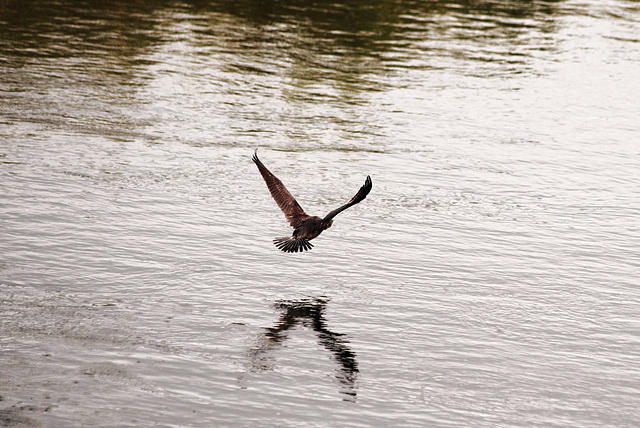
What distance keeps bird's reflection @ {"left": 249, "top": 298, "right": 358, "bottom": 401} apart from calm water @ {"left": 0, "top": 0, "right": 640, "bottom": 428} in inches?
1.4

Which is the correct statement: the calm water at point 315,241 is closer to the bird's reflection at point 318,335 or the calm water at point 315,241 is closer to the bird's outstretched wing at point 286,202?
the bird's reflection at point 318,335

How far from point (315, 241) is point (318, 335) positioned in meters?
4.45

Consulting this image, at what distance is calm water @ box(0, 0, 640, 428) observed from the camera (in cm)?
1111

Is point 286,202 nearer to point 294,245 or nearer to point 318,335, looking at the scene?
point 294,245

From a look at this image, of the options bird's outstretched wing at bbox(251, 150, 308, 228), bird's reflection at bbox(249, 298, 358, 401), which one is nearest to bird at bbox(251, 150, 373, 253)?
bird's outstretched wing at bbox(251, 150, 308, 228)

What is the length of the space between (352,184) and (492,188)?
3.19m

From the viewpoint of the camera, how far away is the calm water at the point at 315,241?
36.4 ft

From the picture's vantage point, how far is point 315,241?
16.9 meters

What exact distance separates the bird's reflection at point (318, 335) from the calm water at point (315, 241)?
36 mm

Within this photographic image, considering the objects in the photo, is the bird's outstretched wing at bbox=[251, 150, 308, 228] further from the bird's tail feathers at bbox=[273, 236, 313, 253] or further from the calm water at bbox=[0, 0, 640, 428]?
the calm water at bbox=[0, 0, 640, 428]

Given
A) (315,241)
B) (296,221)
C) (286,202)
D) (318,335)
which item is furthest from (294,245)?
(315,241)

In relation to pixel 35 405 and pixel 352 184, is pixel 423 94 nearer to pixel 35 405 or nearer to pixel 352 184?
pixel 352 184

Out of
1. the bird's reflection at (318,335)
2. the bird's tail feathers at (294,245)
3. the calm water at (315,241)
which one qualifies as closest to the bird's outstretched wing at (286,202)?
the bird's tail feathers at (294,245)

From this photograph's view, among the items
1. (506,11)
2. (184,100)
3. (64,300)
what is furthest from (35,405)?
(506,11)
